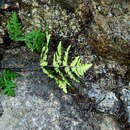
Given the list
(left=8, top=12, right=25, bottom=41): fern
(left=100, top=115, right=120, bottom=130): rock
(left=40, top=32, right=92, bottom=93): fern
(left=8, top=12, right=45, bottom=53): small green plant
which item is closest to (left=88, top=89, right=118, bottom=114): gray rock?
(left=100, top=115, right=120, bottom=130): rock

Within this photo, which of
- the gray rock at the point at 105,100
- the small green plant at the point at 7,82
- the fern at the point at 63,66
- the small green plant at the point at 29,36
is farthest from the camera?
the gray rock at the point at 105,100

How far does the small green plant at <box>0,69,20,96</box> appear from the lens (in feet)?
9.80

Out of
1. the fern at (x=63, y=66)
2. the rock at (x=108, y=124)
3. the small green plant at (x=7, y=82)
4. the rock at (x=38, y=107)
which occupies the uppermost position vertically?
the fern at (x=63, y=66)

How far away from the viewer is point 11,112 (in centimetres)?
293

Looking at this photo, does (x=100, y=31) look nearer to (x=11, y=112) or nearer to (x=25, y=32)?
(x=25, y=32)

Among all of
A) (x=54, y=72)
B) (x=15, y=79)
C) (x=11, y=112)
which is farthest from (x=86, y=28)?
(x=11, y=112)

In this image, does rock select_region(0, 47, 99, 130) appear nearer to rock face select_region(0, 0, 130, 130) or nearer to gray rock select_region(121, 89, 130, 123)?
rock face select_region(0, 0, 130, 130)

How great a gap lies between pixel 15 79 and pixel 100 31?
Answer: 1.48m

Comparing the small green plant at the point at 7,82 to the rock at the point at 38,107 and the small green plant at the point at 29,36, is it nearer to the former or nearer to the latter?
the rock at the point at 38,107

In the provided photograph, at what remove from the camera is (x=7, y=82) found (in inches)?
119

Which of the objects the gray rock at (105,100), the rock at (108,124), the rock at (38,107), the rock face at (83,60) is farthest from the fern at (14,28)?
the rock at (108,124)

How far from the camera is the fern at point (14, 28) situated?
9.98ft

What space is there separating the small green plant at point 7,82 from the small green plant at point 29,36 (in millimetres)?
494

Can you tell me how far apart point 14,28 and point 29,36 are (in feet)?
0.83
